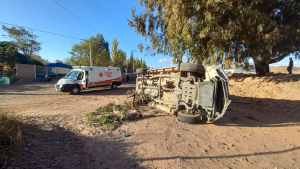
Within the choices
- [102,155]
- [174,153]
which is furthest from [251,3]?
[102,155]

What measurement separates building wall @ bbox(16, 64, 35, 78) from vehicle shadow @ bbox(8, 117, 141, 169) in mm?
20732

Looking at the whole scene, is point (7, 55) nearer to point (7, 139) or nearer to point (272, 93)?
point (7, 139)

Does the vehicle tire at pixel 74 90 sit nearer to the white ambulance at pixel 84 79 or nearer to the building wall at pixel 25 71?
the white ambulance at pixel 84 79

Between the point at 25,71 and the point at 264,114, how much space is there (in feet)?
84.1

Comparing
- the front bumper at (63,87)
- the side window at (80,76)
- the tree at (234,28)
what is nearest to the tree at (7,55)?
the front bumper at (63,87)

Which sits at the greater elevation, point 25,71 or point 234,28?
point 234,28

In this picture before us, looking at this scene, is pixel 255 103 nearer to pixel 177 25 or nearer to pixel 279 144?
pixel 279 144

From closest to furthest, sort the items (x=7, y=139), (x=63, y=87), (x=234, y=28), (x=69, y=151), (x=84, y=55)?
(x=7, y=139) < (x=69, y=151) < (x=234, y=28) < (x=63, y=87) < (x=84, y=55)

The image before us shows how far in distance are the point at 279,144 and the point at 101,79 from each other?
42.9ft

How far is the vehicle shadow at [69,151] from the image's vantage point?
8.59 ft

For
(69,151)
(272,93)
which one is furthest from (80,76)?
(272,93)

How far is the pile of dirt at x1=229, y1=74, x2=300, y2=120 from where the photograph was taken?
23.9 feet

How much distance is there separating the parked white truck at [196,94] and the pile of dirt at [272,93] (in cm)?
458

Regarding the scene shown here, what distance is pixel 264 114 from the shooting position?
6.67 meters
